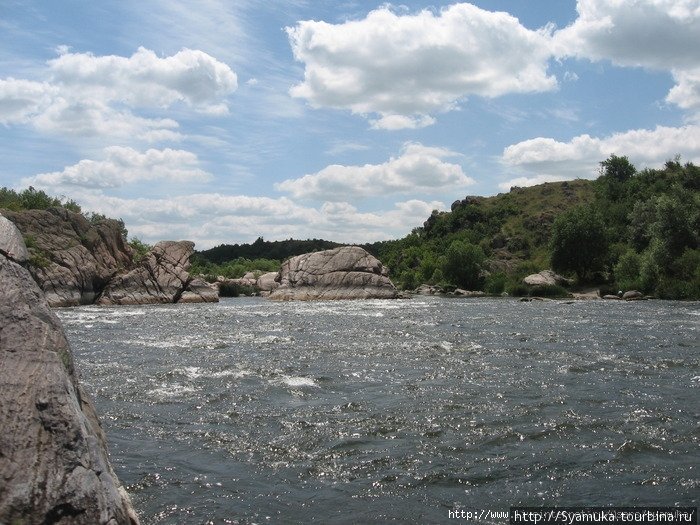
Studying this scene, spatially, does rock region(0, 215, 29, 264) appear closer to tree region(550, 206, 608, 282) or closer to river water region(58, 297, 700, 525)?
river water region(58, 297, 700, 525)

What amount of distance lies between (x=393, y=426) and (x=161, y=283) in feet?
167

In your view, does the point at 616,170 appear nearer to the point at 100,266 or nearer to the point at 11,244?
the point at 100,266

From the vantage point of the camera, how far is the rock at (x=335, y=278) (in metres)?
66.2

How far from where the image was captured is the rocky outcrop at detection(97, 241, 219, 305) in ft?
183

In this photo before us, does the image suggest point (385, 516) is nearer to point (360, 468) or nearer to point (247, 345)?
point (360, 468)

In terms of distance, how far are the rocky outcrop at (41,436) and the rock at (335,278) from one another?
5929cm

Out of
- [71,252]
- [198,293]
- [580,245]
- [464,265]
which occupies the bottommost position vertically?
[198,293]

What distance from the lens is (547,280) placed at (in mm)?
71562

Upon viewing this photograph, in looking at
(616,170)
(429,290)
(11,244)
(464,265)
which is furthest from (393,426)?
(616,170)

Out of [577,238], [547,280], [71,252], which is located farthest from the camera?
[577,238]

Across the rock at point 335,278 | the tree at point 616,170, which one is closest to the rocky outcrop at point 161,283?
the rock at point 335,278

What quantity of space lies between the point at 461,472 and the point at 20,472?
A: 20.3 ft

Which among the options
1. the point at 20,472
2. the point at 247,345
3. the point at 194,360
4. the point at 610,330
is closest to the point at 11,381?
the point at 20,472

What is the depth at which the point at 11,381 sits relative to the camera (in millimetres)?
5250
